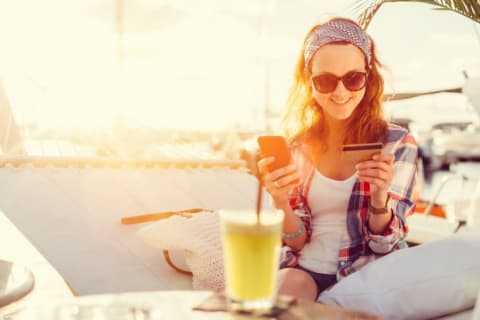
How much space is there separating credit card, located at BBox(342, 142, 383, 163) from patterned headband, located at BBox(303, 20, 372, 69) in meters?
0.64

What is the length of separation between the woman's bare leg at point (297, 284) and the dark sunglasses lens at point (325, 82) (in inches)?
30.0

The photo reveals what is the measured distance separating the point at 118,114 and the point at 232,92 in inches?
88.9

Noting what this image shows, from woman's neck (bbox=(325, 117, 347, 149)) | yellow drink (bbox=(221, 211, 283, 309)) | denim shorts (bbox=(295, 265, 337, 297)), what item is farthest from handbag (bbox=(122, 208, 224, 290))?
yellow drink (bbox=(221, 211, 283, 309))

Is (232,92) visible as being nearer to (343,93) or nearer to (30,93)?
(30,93)

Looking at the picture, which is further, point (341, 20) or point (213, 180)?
point (213, 180)

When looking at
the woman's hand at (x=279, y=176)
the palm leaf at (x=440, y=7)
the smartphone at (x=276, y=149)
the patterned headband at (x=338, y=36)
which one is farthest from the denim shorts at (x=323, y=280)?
the palm leaf at (x=440, y=7)

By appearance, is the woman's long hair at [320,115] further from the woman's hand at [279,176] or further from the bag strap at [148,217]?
the bag strap at [148,217]

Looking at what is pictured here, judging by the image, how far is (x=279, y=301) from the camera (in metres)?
1.24

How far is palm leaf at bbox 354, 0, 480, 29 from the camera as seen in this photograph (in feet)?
11.1

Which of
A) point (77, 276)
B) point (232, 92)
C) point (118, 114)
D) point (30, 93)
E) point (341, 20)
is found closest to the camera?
point (341, 20)

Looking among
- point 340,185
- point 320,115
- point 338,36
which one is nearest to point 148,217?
point 320,115

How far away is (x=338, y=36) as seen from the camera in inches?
91.6

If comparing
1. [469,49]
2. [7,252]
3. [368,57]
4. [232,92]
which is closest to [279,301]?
[368,57]

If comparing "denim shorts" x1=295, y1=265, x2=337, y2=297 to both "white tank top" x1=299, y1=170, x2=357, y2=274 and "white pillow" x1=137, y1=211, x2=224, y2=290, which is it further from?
"white pillow" x1=137, y1=211, x2=224, y2=290
